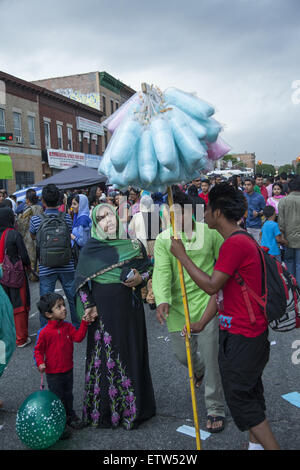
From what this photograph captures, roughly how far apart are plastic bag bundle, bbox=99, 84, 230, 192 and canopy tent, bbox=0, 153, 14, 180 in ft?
70.3

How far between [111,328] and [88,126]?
33.5 meters

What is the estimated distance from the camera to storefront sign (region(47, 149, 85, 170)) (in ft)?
95.1

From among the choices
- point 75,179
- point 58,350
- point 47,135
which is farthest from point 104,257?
point 47,135

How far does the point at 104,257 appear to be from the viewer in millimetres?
3553

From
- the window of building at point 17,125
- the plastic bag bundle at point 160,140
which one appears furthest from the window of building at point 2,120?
the plastic bag bundle at point 160,140

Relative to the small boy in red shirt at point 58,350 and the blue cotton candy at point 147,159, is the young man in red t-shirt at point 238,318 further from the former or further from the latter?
the small boy in red shirt at point 58,350

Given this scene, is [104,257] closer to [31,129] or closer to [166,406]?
[166,406]

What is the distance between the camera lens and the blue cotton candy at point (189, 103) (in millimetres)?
2581

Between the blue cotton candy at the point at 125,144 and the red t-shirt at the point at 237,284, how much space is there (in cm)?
79

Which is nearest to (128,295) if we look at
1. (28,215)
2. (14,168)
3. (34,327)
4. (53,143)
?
(34,327)

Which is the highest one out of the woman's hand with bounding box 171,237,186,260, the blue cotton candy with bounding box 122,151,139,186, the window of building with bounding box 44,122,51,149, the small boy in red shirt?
the window of building with bounding box 44,122,51,149

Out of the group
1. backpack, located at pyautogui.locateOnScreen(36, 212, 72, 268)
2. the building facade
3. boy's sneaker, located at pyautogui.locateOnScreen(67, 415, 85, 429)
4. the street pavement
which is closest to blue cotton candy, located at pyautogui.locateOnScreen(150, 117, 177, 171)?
the street pavement

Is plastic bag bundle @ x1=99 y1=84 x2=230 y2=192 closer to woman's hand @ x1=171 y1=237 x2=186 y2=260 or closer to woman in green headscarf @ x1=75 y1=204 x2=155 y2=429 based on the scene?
woman's hand @ x1=171 y1=237 x2=186 y2=260
